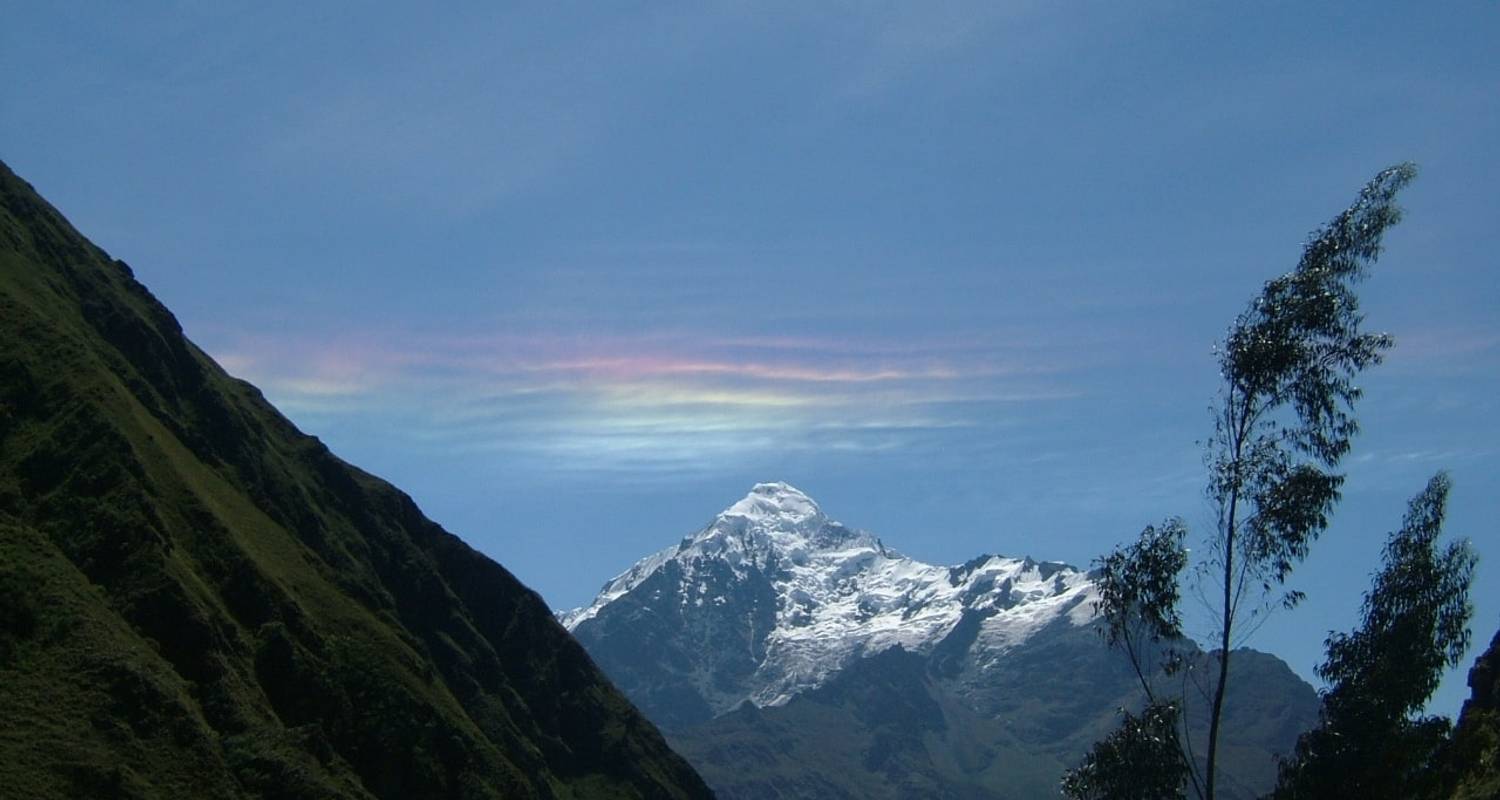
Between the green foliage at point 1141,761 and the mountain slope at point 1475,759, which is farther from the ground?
the mountain slope at point 1475,759

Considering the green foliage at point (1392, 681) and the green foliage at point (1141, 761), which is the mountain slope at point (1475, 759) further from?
the green foliage at point (1141, 761)

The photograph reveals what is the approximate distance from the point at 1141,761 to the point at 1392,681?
36.6 feet

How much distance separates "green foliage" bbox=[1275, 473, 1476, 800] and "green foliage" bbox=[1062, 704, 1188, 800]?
6.70 meters

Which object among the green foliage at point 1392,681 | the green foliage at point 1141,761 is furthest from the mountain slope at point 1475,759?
the green foliage at point 1141,761

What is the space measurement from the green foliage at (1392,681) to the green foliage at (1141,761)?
6.70m

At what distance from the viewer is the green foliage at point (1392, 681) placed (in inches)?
2290

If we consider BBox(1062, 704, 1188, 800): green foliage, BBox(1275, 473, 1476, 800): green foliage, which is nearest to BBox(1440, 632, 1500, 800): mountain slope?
BBox(1275, 473, 1476, 800): green foliage

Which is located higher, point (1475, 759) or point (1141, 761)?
point (1475, 759)

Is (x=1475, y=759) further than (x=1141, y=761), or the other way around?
(x=1475, y=759)

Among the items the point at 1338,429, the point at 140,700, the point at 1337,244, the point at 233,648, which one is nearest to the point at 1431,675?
the point at 1338,429

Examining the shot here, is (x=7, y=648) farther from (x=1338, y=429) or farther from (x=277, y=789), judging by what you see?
(x=1338, y=429)

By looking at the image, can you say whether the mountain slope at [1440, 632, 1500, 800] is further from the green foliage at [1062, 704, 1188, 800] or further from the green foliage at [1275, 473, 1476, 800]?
the green foliage at [1062, 704, 1188, 800]

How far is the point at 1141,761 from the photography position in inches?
2297

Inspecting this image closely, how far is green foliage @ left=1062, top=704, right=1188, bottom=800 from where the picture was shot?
5762 cm
